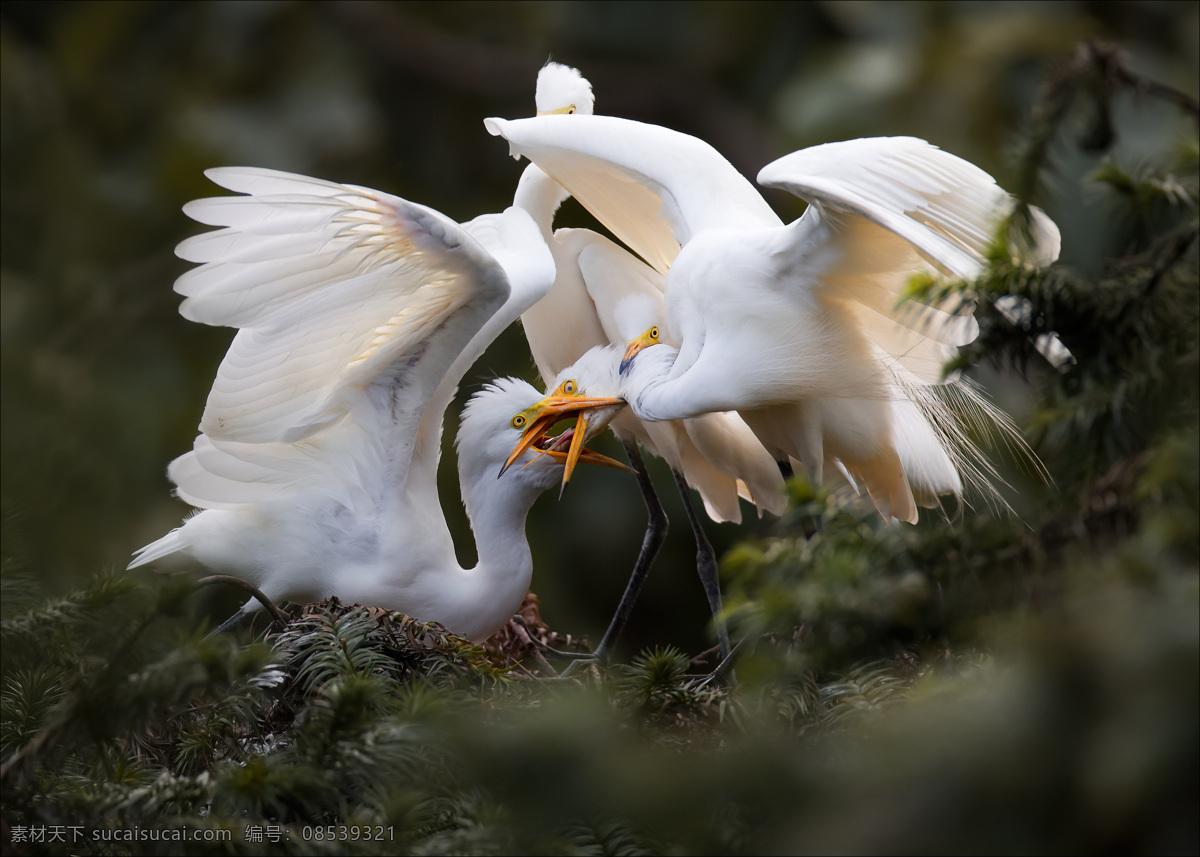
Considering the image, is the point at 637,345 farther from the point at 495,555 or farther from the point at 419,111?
the point at 419,111

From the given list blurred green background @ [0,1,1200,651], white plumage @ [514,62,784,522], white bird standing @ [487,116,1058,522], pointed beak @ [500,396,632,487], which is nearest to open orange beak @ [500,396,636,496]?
pointed beak @ [500,396,632,487]

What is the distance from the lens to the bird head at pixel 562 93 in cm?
298

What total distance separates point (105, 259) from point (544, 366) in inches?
170

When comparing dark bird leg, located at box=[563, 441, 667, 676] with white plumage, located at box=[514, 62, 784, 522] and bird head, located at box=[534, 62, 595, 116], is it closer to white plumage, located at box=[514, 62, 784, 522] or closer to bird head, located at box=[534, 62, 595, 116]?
white plumage, located at box=[514, 62, 784, 522]

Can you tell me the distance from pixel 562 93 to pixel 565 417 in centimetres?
Result: 102

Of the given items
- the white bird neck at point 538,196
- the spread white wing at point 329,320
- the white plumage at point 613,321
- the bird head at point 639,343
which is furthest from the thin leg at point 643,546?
the spread white wing at point 329,320

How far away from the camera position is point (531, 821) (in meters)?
0.74

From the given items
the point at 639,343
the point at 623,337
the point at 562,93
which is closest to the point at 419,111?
the point at 562,93

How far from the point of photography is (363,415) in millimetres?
2225

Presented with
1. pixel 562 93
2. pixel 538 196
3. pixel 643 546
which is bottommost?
pixel 643 546

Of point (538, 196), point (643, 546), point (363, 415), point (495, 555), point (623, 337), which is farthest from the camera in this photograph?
point (643, 546)

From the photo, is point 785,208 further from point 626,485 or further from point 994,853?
point 994,853

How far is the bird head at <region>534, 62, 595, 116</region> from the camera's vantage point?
2.98 metres

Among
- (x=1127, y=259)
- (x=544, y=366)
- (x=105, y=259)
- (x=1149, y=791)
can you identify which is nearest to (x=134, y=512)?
(x=544, y=366)
